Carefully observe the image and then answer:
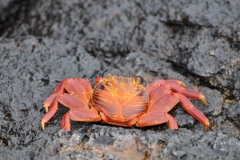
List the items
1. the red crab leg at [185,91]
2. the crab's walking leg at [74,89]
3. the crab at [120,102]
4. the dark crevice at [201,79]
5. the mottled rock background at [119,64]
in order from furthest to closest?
the dark crevice at [201,79]
the red crab leg at [185,91]
the crab's walking leg at [74,89]
the crab at [120,102]
the mottled rock background at [119,64]

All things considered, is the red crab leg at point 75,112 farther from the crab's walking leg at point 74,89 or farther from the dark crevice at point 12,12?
the dark crevice at point 12,12

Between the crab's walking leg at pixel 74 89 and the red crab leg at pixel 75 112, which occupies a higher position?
the crab's walking leg at pixel 74 89

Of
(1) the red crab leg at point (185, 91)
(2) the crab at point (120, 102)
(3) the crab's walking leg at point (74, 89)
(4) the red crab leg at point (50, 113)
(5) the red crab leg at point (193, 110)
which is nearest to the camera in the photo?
(4) the red crab leg at point (50, 113)

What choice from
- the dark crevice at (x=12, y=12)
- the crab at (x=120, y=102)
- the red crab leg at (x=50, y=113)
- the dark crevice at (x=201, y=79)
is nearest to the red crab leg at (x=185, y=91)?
the crab at (x=120, y=102)

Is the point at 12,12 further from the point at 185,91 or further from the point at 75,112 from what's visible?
the point at 185,91

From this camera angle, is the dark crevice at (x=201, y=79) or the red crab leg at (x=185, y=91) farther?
the dark crevice at (x=201, y=79)

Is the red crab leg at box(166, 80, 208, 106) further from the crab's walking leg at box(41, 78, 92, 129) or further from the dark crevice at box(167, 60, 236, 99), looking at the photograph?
the crab's walking leg at box(41, 78, 92, 129)

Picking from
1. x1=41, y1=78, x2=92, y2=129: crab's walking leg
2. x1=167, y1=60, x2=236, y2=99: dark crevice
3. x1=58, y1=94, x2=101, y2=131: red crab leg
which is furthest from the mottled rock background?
x1=41, y1=78, x2=92, y2=129: crab's walking leg
